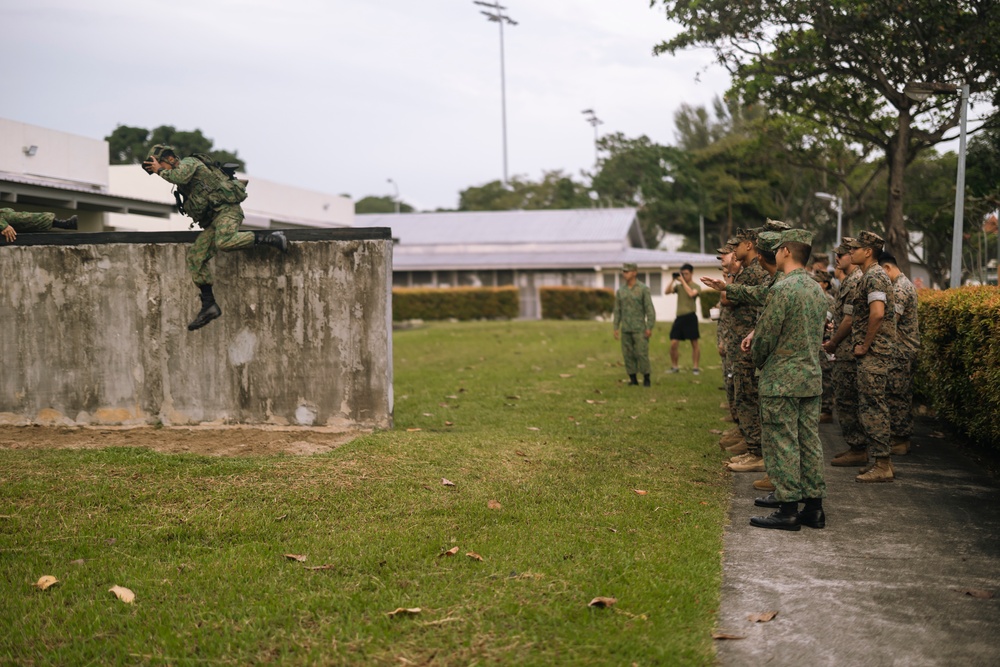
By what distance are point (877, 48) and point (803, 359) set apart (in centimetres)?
1599

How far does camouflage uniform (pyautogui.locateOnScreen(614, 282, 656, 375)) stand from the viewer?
13930mm

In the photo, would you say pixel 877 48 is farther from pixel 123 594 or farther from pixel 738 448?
pixel 123 594

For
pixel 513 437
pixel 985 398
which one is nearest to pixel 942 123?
pixel 985 398

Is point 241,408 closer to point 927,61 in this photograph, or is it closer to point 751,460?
point 751,460

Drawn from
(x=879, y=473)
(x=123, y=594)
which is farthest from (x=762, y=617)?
(x=879, y=473)

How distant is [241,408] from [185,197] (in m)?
2.09

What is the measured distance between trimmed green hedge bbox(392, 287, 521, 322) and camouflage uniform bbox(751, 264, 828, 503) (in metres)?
29.2

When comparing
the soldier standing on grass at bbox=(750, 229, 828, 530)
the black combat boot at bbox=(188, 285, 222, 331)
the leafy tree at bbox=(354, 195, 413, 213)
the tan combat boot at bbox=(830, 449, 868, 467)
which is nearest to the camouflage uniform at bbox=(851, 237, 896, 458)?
the tan combat boot at bbox=(830, 449, 868, 467)

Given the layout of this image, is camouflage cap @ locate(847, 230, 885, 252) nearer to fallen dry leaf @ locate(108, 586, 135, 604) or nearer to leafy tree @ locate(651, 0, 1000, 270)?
fallen dry leaf @ locate(108, 586, 135, 604)

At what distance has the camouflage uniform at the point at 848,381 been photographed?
8.39m

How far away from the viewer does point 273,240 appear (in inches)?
354

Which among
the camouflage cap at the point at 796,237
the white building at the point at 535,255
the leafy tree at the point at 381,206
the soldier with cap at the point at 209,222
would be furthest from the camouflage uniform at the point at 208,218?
the leafy tree at the point at 381,206

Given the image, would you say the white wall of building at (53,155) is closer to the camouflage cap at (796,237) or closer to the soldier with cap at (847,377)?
the soldier with cap at (847,377)

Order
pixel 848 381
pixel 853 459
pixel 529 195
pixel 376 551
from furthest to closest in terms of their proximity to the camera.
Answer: pixel 529 195 < pixel 848 381 < pixel 853 459 < pixel 376 551
